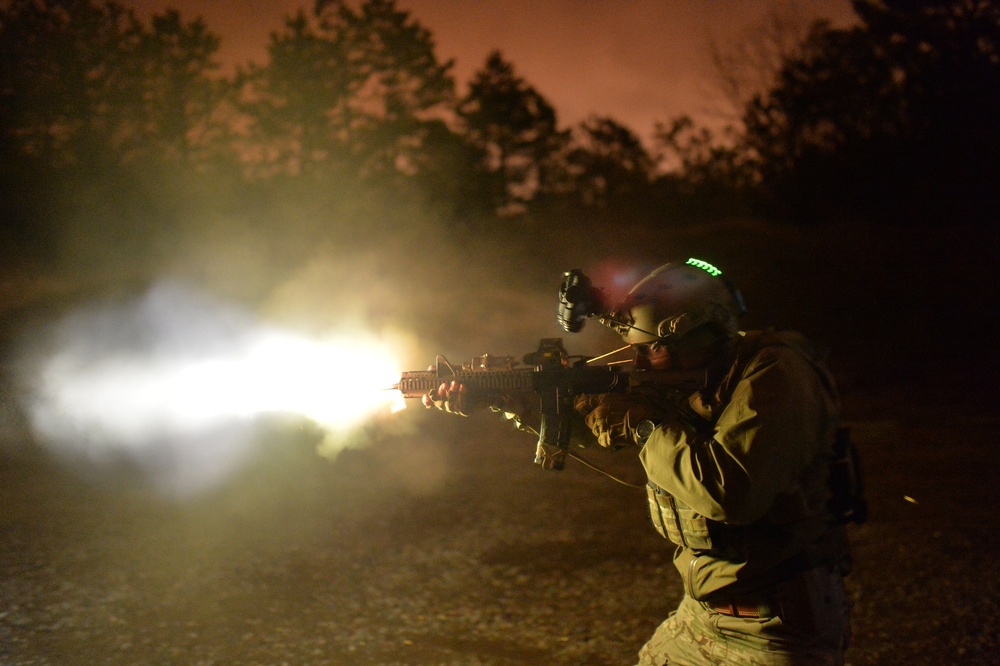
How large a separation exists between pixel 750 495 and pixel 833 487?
0.50 m

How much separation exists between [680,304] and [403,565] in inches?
175

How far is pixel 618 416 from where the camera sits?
3402 mm

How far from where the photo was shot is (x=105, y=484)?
9969mm

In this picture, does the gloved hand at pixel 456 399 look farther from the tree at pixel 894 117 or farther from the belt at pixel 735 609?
the tree at pixel 894 117

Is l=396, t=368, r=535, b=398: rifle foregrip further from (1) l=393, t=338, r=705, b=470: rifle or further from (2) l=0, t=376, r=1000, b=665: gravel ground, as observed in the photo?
(2) l=0, t=376, r=1000, b=665: gravel ground

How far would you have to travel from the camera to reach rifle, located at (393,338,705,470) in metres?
3.49

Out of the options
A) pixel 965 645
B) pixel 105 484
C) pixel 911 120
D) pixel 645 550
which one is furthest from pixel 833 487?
pixel 911 120

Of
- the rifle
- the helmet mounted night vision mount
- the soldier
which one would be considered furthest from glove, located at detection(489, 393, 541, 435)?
the soldier

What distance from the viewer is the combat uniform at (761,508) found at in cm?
282

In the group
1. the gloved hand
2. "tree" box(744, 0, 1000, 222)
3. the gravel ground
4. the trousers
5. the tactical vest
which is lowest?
the gravel ground

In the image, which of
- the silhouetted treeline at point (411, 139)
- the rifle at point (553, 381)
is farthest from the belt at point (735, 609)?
the silhouetted treeline at point (411, 139)

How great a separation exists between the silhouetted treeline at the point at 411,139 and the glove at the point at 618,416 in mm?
18812

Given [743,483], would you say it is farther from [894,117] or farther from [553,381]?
[894,117]

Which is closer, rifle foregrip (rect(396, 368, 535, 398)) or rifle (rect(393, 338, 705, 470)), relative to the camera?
rifle (rect(393, 338, 705, 470))
